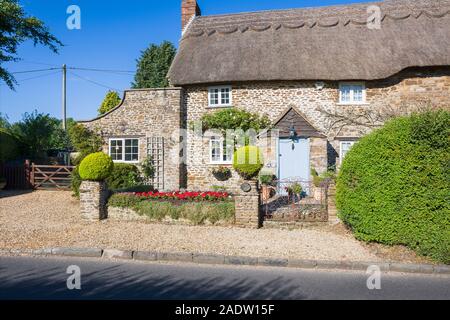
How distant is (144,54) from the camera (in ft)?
99.5

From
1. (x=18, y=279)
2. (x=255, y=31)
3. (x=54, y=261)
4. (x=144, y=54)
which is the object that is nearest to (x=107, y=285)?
(x=18, y=279)

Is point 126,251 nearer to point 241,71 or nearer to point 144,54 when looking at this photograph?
point 241,71

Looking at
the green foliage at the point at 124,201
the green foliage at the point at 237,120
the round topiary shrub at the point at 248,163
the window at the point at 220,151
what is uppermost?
the green foliage at the point at 237,120

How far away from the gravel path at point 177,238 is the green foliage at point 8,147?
9437mm

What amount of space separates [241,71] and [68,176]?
9797mm

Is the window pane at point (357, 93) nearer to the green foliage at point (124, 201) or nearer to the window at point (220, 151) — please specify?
the window at point (220, 151)

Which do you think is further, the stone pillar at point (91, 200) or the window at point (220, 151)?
the window at point (220, 151)

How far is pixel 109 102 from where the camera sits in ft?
96.0

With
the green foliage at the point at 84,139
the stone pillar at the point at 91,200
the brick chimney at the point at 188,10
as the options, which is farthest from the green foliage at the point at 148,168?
the brick chimney at the point at 188,10

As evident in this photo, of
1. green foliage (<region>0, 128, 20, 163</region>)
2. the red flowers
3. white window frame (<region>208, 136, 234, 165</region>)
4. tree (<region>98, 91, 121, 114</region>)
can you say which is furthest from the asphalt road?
tree (<region>98, 91, 121, 114</region>)

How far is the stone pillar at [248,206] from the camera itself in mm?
9094

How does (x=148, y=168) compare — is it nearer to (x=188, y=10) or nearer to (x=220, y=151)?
(x=220, y=151)
